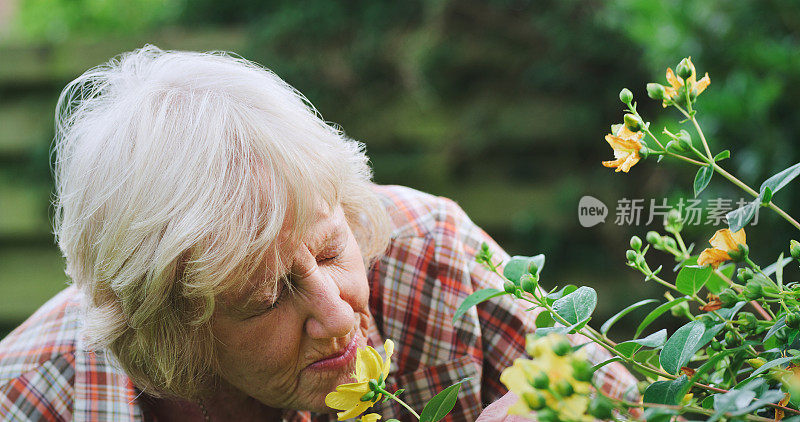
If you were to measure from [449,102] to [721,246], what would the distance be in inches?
111

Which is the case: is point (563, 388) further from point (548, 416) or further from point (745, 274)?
point (745, 274)

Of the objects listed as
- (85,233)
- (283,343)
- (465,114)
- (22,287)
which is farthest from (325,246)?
(22,287)

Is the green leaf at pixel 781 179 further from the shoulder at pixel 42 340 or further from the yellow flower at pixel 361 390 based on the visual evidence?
the shoulder at pixel 42 340

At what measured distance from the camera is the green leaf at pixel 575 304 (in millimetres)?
633

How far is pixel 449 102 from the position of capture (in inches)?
134

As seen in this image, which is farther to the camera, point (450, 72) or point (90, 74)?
point (450, 72)

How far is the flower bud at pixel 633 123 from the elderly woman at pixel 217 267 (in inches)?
16.3

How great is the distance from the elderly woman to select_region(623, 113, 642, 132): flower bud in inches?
16.3

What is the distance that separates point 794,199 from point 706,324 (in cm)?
146

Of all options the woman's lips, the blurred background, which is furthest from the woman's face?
the blurred background

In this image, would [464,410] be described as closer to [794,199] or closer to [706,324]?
[706,324]

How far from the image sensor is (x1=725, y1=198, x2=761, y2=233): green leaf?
61 cm

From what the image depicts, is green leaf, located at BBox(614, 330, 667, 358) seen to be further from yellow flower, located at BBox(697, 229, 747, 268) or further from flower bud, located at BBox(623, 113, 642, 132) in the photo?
flower bud, located at BBox(623, 113, 642, 132)

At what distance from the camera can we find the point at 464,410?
1.20m
